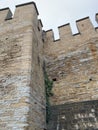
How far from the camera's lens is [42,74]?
238 inches

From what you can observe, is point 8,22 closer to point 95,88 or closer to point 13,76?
point 13,76

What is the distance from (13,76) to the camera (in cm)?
458

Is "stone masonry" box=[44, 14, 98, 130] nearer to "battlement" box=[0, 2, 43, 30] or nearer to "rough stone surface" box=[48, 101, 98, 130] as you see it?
"rough stone surface" box=[48, 101, 98, 130]

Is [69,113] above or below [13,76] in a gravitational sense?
below

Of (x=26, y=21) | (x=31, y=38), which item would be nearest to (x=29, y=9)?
(x=26, y=21)

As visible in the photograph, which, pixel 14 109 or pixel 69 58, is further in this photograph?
pixel 69 58

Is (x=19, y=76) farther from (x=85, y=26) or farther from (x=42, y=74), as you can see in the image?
(x=85, y=26)

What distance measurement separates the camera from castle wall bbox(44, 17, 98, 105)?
18.7ft

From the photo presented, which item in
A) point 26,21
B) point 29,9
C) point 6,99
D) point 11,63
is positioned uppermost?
point 29,9

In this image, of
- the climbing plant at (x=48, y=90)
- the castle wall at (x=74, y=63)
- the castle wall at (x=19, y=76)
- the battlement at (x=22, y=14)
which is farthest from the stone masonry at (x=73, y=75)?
the battlement at (x=22, y=14)

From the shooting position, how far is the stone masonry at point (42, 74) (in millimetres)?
4113

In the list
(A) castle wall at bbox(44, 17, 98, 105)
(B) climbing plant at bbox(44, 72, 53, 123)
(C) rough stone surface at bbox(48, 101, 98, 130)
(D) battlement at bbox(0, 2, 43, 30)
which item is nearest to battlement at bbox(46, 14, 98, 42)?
(A) castle wall at bbox(44, 17, 98, 105)

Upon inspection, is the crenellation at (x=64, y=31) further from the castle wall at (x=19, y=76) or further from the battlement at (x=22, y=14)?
the castle wall at (x=19, y=76)

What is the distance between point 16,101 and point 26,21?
318cm
